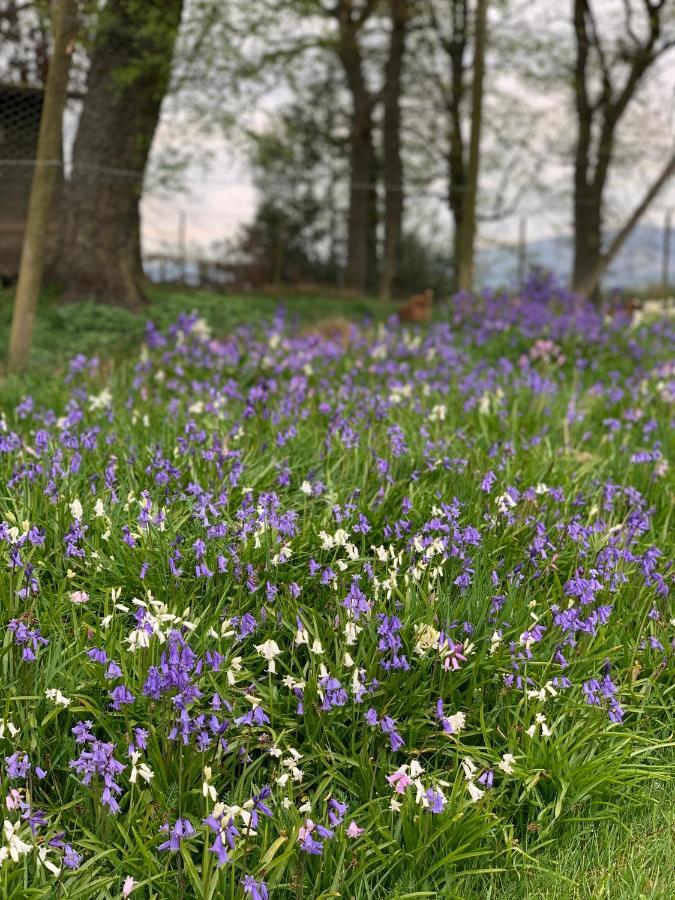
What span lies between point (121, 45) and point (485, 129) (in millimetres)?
16914

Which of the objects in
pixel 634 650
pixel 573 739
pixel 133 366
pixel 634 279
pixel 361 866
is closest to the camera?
pixel 361 866

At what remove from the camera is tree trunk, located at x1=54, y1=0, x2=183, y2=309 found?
1170 cm

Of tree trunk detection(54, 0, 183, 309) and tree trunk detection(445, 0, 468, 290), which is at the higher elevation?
tree trunk detection(445, 0, 468, 290)

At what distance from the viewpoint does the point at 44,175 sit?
8.46 m

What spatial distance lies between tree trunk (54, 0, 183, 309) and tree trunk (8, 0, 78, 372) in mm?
3022

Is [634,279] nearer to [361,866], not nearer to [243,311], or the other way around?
[243,311]

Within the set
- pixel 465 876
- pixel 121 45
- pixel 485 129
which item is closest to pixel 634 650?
pixel 465 876

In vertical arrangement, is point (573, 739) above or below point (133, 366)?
below

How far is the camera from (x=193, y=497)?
4.26 meters

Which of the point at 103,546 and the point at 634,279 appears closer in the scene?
the point at 103,546

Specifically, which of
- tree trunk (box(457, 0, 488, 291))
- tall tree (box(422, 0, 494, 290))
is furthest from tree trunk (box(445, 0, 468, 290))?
tree trunk (box(457, 0, 488, 291))

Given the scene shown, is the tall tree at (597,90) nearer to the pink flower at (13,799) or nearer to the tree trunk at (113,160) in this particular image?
the tree trunk at (113,160)

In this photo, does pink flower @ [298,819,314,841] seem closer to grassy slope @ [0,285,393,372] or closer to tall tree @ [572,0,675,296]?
grassy slope @ [0,285,393,372]

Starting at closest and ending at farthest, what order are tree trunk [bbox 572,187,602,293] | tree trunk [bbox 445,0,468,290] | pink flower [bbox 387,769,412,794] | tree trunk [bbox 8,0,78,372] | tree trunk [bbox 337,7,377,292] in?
pink flower [bbox 387,769,412,794] < tree trunk [bbox 8,0,78,372] < tree trunk [bbox 572,187,602,293] < tree trunk [bbox 337,7,377,292] < tree trunk [bbox 445,0,468,290]
